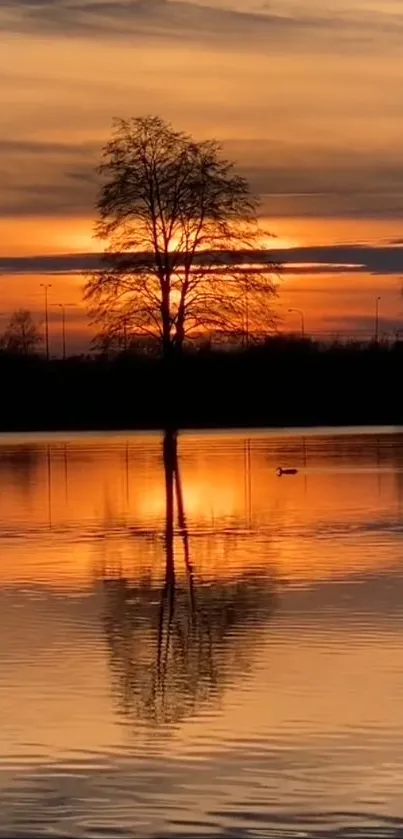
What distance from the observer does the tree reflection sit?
1087 cm

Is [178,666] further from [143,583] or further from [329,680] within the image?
[143,583]

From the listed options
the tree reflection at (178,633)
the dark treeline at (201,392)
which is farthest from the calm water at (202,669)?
the dark treeline at (201,392)

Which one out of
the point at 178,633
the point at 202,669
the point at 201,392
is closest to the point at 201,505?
the point at 178,633

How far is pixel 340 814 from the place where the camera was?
8055mm

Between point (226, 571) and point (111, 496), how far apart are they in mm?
9478

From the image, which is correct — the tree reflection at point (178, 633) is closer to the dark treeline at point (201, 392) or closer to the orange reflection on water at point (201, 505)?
the orange reflection on water at point (201, 505)

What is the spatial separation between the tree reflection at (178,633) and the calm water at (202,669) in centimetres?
3

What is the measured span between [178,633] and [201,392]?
45450 millimetres

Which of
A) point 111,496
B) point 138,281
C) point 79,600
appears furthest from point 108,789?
point 138,281

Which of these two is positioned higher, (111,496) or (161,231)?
(161,231)

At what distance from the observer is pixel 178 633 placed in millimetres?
13266

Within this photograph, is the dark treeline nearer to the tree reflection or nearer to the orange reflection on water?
the orange reflection on water

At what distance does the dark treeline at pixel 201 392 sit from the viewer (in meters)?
55.9

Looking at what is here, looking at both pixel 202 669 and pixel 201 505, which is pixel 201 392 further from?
pixel 202 669
